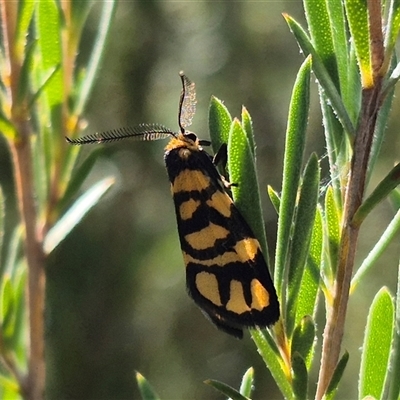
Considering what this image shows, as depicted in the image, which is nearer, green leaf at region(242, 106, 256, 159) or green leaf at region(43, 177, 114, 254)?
green leaf at region(242, 106, 256, 159)

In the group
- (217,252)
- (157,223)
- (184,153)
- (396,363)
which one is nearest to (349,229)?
(396,363)

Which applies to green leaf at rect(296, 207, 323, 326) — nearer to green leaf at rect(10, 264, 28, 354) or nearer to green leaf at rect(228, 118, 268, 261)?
green leaf at rect(228, 118, 268, 261)

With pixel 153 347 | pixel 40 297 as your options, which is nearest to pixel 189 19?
pixel 153 347

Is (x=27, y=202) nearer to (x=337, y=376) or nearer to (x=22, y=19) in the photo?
(x=22, y=19)

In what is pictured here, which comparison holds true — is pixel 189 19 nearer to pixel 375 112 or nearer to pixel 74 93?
pixel 74 93

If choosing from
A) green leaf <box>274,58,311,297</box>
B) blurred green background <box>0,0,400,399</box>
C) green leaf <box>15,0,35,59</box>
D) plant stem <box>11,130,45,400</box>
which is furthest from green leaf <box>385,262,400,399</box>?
blurred green background <box>0,0,400,399</box>

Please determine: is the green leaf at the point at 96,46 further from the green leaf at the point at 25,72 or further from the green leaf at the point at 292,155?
the green leaf at the point at 292,155
